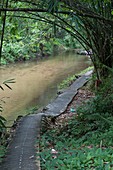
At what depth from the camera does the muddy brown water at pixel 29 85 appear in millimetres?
9141

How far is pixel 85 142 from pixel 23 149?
0.85m

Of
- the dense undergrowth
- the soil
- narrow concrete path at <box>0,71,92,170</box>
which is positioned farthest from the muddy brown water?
the dense undergrowth

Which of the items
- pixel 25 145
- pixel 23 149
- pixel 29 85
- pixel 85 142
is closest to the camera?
pixel 85 142

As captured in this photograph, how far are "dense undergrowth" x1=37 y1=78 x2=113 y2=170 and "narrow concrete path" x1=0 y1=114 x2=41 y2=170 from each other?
15cm

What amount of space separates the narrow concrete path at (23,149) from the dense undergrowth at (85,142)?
0.15m

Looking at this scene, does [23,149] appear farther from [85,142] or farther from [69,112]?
[69,112]

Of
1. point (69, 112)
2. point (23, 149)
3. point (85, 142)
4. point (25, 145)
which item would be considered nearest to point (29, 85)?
point (69, 112)

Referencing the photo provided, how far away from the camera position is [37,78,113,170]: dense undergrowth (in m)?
2.99

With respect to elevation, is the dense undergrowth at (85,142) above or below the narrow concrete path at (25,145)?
above

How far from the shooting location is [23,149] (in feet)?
13.3

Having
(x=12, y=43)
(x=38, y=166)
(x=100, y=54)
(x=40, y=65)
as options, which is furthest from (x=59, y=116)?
(x=12, y=43)

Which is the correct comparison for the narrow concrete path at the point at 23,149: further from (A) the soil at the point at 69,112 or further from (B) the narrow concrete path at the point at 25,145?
(A) the soil at the point at 69,112

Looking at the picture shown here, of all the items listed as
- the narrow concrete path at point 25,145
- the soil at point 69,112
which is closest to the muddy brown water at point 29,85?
the narrow concrete path at point 25,145

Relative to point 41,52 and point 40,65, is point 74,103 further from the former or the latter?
point 41,52
